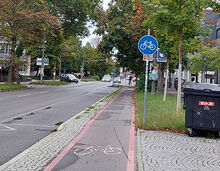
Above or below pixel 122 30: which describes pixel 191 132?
below

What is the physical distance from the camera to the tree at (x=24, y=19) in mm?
25594

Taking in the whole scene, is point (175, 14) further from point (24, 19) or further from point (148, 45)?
point (24, 19)

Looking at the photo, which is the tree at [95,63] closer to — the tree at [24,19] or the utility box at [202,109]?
the tree at [24,19]

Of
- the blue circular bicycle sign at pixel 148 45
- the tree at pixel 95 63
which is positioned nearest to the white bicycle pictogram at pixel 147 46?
the blue circular bicycle sign at pixel 148 45

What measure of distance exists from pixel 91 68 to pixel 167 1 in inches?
3166

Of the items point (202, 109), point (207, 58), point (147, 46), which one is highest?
point (207, 58)

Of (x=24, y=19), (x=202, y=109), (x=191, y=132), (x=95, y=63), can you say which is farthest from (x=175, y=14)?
(x=95, y=63)

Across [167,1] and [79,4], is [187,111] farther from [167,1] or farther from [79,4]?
[79,4]

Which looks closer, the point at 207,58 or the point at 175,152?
the point at 175,152

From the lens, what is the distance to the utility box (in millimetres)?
7863

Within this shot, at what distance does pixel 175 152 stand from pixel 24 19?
76.0 ft

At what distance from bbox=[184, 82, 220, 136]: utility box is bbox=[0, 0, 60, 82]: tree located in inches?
805

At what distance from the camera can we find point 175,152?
6.23 meters

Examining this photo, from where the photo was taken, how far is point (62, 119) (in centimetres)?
1077
